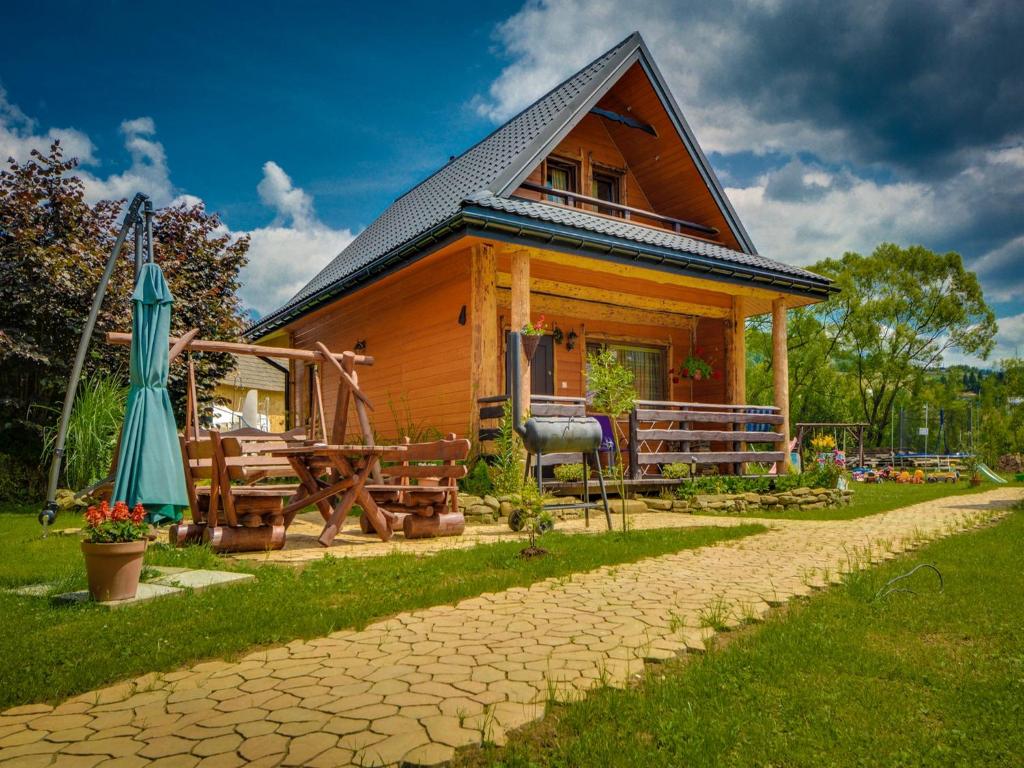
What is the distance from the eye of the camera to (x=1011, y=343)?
115 ft

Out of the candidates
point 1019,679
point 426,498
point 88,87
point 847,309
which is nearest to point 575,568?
point 426,498

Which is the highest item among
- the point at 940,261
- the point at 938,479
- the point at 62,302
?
the point at 940,261

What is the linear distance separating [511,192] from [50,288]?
7.34 metres

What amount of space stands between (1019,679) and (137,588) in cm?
489

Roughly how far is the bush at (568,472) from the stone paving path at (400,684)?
521cm

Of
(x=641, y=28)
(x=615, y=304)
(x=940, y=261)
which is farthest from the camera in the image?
(x=940, y=261)

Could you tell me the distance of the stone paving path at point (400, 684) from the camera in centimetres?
239

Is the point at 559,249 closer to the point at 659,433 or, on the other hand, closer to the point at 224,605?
the point at 659,433

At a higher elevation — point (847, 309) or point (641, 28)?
point (641, 28)

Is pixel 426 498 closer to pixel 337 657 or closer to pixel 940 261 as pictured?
pixel 337 657

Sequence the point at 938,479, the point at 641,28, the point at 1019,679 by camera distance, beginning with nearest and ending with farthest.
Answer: the point at 1019,679
the point at 641,28
the point at 938,479

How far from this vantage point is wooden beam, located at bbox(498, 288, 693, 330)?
12.9 metres

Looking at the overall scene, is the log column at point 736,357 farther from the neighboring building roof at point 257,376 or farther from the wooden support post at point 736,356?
the neighboring building roof at point 257,376

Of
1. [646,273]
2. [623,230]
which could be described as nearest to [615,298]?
[646,273]
